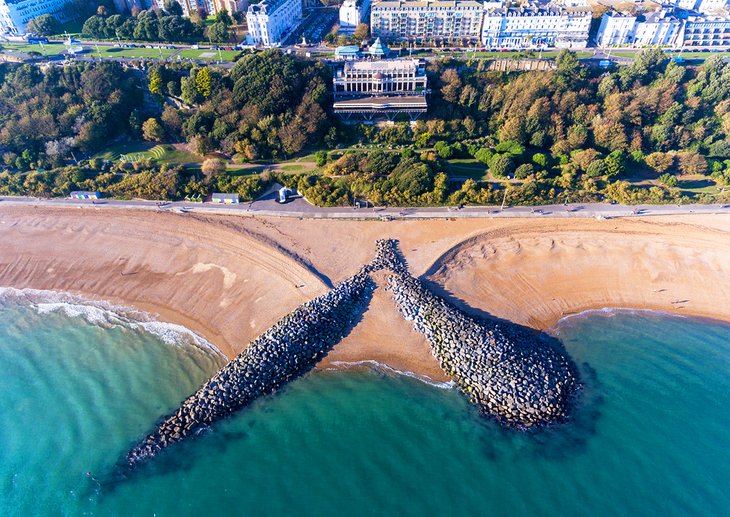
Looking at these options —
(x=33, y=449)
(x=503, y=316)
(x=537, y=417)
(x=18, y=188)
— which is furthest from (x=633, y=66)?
(x=18, y=188)

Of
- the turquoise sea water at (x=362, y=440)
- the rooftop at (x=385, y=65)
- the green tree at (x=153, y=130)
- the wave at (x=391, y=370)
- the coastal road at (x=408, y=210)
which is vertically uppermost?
the rooftop at (x=385, y=65)

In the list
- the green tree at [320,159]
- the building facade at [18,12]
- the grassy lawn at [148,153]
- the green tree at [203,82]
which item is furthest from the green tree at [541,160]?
the building facade at [18,12]

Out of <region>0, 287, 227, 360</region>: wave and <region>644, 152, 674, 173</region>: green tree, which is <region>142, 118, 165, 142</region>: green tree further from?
<region>644, 152, 674, 173</region>: green tree

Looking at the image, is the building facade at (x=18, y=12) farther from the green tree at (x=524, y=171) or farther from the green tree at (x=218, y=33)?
the green tree at (x=524, y=171)

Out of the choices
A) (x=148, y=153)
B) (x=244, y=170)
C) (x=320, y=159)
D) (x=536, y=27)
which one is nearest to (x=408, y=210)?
(x=320, y=159)

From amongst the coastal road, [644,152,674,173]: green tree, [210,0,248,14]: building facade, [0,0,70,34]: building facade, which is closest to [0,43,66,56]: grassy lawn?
[0,0,70,34]: building facade
